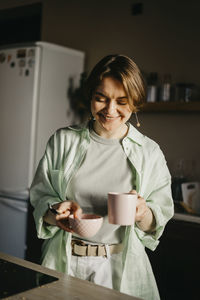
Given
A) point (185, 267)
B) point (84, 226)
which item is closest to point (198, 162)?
point (185, 267)

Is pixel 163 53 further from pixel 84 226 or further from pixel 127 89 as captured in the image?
pixel 84 226

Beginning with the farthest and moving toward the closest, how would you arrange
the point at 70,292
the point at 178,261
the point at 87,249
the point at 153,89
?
the point at 153,89 < the point at 178,261 < the point at 87,249 < the point at 70,292

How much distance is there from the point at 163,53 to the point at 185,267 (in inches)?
70.1

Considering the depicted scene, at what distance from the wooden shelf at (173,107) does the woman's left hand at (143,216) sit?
1.82m

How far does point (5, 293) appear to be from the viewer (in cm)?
103

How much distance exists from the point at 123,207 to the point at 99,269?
0.95ft

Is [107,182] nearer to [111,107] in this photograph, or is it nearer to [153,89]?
[111,107]

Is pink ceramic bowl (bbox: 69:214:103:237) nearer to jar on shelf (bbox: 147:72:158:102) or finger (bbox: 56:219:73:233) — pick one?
finger (bbox: 56:219:73:233)

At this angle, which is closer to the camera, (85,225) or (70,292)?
(70,292)

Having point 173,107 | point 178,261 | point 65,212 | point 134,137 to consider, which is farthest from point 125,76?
point 173,107

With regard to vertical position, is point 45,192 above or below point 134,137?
below

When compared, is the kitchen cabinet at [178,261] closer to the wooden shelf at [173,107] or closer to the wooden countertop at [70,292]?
the wooden shelf at [173,107]

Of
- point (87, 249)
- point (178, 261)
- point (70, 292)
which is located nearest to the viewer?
point (70, 292)

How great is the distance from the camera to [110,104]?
134cm
